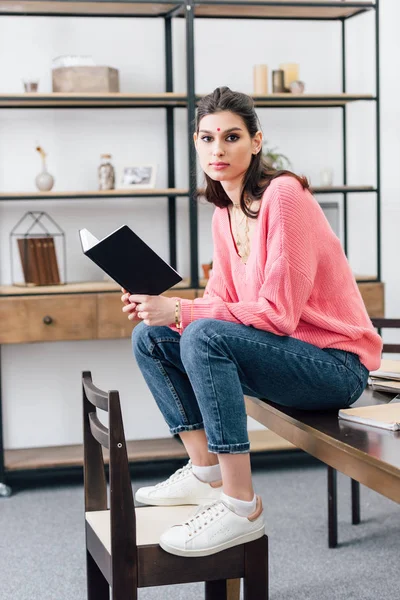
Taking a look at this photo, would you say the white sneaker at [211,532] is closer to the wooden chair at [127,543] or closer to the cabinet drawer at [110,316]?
the wooden chair at [127,543]

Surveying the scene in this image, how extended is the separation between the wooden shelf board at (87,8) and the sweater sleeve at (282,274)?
1.89m

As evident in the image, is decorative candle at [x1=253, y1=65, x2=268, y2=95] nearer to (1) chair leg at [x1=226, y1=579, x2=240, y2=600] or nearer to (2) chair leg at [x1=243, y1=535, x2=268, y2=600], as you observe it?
(1) chair leg at [x1=226, y1=579, x2=240, y2=600]

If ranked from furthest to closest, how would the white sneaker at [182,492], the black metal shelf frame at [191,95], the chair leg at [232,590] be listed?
the black metal shelf frame at [191,95] < the chair leg at [232,590] < the white sneaker at [182,492]

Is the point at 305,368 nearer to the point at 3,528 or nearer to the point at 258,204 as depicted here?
the point at 258,204

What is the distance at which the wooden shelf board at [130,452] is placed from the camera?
3.55 metres

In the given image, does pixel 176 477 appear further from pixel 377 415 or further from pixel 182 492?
pixel 377 415

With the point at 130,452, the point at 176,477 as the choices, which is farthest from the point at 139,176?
the point at 176,477

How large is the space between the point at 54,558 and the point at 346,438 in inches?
59.6

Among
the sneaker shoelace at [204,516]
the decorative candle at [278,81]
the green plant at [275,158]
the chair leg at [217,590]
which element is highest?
the decorative candle at [278,81]

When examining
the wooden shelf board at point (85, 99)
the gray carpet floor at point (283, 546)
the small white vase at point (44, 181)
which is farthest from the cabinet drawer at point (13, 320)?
the wooden shelf board at point (85, 99)

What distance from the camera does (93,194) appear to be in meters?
3.53

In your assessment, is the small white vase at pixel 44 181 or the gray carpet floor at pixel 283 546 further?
the small white vase at pixel 44 181

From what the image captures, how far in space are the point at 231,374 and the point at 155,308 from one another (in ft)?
0.82

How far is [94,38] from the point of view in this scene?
12.5 feet
